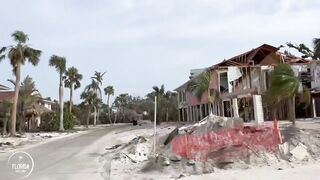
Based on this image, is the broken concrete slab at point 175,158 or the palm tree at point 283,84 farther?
the palm tree at point 283,84

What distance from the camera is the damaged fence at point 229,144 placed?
17.1 meters

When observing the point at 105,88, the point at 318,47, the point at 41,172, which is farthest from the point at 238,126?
the point at 105,88

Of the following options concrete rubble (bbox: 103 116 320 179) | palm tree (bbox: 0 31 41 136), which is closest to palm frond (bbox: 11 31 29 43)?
palm tree (bbox: 0 31 41 136)

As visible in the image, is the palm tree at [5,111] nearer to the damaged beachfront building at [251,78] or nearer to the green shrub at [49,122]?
the green shrub at [49,122]

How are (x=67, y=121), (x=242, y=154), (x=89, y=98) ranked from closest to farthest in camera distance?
(x=242, y=154) < (x=67, y=121) < (x=89, y=98)

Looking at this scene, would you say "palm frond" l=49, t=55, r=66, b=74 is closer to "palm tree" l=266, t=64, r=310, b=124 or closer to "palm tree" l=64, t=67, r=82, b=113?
"palm tree" l=64, t=67, r=82, b=113

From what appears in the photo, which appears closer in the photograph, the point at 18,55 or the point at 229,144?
the point at 229,144

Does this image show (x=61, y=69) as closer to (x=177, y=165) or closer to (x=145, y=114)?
Result: (x=145, y=114)

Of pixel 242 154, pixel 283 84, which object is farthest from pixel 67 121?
pixel 242 154

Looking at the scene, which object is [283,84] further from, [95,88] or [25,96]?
[95,88]

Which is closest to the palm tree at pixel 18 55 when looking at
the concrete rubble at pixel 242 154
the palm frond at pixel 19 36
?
the palm frond at pixel 19 36

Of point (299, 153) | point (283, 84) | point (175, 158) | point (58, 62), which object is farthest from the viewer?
point (58, 62)

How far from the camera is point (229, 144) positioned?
1756 cm

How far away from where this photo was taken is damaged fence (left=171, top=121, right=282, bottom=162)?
1709 cm
